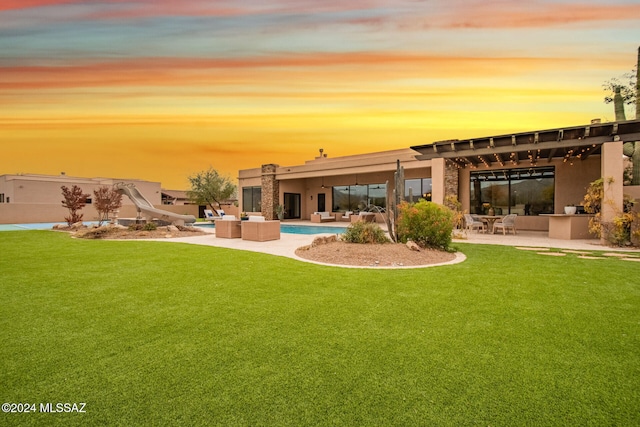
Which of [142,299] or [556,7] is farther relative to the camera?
[556,7]

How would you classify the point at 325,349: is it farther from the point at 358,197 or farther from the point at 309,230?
the point at 358,197

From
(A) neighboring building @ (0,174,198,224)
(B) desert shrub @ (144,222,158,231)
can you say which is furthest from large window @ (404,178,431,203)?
(A) neighboring building @ (0,174,198,224)

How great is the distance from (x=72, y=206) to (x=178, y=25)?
11703 millimetres

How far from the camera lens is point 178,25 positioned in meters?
10.9

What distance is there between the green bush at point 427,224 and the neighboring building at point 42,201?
24690 millimetres

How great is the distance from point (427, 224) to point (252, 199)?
21114mm

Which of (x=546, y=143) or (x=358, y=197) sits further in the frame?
(x=358, y=197)

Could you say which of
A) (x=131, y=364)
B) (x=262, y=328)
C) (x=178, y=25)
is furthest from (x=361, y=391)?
(x=178, y=25)

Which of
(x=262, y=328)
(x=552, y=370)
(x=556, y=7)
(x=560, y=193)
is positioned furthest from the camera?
(x=560, y=193)

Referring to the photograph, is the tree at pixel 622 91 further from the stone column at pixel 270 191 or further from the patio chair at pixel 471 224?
the stone column at pixel 270 191

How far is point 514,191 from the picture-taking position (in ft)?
50.6

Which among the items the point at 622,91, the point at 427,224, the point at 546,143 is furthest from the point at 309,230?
the point at 622,91

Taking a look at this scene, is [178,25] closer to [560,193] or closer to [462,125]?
[462,125]

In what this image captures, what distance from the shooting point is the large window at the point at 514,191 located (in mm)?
14664
